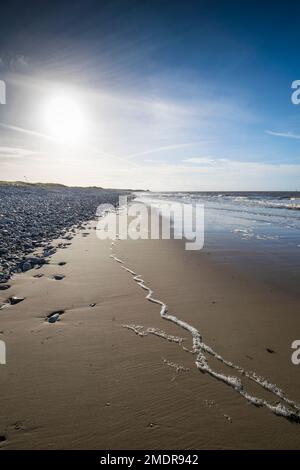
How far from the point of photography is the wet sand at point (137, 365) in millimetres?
2639

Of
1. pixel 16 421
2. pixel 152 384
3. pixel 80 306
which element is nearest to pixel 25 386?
pixel 16 421

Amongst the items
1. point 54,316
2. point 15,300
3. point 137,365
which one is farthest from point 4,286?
point 137,365

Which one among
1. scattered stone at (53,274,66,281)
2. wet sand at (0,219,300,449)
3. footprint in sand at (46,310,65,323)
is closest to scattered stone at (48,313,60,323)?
footprint in sand at (46,310,65,323)

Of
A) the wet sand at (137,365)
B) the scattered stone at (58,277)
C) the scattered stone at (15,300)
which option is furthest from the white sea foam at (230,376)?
the scattered stone at (58,277)

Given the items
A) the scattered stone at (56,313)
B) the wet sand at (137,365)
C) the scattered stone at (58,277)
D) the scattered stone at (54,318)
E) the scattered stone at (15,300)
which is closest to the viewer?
the wet sand at (137,365)

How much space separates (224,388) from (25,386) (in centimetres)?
232

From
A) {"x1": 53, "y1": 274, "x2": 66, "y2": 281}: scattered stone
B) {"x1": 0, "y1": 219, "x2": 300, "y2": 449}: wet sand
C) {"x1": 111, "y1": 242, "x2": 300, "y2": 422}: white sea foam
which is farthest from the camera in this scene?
{"x1": 53, "y1": 274, "x2": 66, "y2": 281}: scattered stone

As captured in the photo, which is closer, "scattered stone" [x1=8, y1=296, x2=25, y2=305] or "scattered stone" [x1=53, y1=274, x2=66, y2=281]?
"scattered stone" [x1=8, y1=296, x2=25, y2=305]

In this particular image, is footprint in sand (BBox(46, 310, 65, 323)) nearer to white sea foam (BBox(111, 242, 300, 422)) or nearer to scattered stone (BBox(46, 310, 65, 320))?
scattered stone (BBox(46, 310, 65, 320))

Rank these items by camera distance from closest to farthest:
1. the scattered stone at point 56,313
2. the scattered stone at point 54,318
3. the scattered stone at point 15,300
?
the scattered stone at point 54,318 < the scattered stone at point 56,313 < the scattered stone at point 15,300

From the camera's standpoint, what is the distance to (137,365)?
11.7ft

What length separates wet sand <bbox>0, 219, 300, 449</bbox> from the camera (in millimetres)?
2639

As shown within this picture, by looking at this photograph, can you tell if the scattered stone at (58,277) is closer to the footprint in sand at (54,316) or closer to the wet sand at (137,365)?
the wet sand at (137,365)

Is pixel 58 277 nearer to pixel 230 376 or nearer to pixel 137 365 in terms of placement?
pixel 137 365
